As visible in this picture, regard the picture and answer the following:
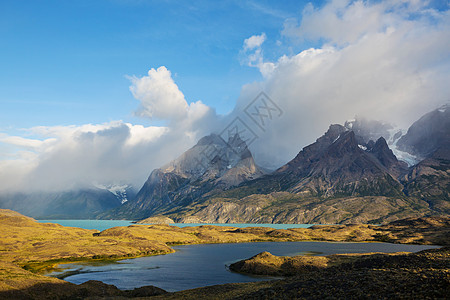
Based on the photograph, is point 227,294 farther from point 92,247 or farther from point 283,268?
point 92,247

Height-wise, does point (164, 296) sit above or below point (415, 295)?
below

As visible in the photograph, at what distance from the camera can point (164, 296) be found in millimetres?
84875

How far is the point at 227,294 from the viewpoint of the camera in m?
80.7

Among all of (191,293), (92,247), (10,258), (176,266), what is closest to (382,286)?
(191,293)

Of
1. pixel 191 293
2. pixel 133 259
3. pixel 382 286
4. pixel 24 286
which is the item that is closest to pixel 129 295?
pixel 191 293

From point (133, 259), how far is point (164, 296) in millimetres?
102768

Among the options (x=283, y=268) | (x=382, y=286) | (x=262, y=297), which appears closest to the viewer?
A: (x=382, y=286)

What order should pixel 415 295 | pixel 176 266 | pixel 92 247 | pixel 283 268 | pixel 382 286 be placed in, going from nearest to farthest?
pixel 415 295 < pixel 382 286 < pixel 283 268 < pixel 176 266 < pixel 92 247

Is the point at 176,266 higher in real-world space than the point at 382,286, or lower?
lower

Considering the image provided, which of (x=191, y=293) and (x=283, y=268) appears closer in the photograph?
(x=191, y=293)

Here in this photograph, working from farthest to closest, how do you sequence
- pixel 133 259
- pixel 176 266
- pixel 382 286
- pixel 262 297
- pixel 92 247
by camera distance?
1. pixel 92 247
2. pixel 133 259
3. pixel 176 266
4. pixel 262 297
5. pixel 382 286

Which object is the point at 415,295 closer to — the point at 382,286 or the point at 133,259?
the point at 382,286

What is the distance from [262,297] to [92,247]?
15803cm

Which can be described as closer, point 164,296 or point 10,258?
point 164,296
